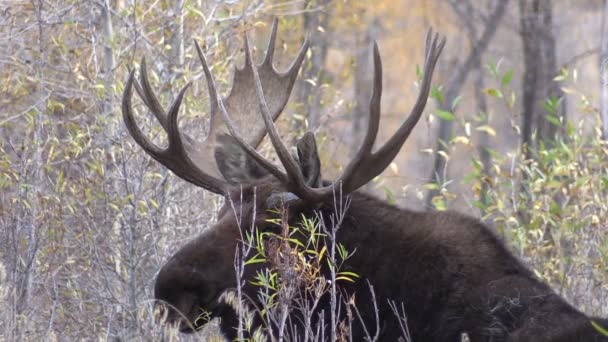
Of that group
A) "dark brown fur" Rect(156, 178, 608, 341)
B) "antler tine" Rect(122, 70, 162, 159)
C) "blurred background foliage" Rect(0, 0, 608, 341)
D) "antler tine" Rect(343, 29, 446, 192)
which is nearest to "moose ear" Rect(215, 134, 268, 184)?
"dark brown fur" Rect(156, 178, 608, 341)

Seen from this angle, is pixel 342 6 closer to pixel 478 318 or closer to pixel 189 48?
pixel 189 48

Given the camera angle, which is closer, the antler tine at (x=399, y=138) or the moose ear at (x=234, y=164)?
the antler tine at (x=399, y=138)

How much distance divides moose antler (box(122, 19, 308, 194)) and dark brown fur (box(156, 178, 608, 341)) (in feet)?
1.37

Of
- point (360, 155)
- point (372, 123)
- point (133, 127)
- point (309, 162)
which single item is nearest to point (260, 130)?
point (133, 127)

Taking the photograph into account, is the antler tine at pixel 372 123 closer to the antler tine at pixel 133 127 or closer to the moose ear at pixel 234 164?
the moose ear at pixel 234 164

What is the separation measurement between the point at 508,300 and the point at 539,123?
942cm

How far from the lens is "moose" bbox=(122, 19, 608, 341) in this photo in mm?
5344

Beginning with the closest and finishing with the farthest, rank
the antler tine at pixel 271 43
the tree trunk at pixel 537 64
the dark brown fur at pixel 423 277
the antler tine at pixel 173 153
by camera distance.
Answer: the dark brown fur at pixel 423 277 < the antler tine at pixel 173 153 < the antler tine at pixel 271 43 < the tree trunk at pixel 537 64

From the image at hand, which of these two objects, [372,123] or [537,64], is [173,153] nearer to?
[372,123]

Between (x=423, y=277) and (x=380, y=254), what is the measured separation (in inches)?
10.0

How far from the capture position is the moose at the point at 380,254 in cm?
534

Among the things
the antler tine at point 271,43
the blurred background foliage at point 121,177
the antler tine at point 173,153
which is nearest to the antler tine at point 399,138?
the antler tine at point 173,153

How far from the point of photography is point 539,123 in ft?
47.6

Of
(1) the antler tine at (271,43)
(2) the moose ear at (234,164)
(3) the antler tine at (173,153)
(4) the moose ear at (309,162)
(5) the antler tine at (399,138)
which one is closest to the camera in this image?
(5) the antler tine at (399,138)
